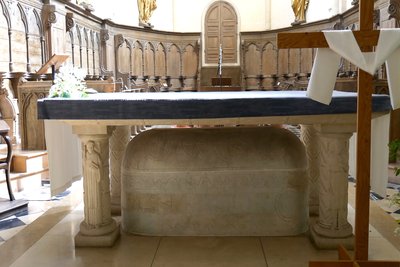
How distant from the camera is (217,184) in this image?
3.41 metres

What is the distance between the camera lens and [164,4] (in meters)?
16.0

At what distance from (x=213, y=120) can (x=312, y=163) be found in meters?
1.41

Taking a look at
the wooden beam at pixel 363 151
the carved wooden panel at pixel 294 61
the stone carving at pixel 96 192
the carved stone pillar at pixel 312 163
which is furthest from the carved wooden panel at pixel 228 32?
the wooden beam at pixel 363 151

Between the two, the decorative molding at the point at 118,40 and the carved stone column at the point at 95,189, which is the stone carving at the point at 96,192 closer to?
the carved stone column at the point at 95,189

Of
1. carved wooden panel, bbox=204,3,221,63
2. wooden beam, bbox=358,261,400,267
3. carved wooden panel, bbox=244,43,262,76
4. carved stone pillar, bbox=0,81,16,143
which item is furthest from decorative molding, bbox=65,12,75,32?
wooden beam, bbox=358,261,400,267

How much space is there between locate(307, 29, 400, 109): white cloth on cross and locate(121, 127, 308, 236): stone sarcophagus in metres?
1.08

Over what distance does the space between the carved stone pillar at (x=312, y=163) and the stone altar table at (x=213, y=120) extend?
0.69 m

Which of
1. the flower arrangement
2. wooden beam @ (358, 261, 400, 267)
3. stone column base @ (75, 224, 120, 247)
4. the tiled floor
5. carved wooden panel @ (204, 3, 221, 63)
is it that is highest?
carved wooden panel @ (204, 3, 221, 63)

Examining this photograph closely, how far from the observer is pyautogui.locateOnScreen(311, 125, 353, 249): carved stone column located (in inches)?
124

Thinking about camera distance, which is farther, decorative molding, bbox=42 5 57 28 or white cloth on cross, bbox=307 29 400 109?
decorative molding, bbox=42 5 57 28

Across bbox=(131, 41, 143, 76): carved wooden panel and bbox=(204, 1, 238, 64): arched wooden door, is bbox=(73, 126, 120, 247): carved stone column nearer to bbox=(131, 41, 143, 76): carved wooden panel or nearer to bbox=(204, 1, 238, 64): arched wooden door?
bbox=(131, 41, 143, 76): carved wooden panel

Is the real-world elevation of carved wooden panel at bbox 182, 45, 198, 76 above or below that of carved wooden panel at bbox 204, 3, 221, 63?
below

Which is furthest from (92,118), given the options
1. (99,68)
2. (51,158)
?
(99,68)

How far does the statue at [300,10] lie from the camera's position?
14219 mm
